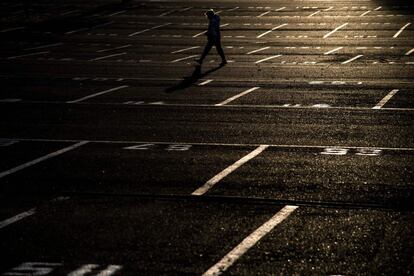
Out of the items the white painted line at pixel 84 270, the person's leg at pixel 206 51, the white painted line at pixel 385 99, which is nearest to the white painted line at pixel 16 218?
the white painted line at pixel 84 270

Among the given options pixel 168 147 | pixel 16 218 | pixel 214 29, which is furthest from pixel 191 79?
pixel 16 218

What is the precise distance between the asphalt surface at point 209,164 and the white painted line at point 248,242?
0.08 feet

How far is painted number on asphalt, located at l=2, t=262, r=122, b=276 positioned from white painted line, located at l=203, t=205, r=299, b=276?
968mm

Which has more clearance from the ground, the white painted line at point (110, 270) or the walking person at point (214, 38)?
the white painted line at point (110, 270)

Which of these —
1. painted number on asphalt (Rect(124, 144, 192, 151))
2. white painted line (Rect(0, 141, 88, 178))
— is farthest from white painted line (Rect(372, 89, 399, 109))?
white painted line (Rect(0, 141, 88, 178))

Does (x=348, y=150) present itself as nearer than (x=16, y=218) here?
No

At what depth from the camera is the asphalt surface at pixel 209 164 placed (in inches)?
368

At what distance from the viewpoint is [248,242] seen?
966 centimetres

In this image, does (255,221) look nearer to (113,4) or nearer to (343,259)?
(343,259)

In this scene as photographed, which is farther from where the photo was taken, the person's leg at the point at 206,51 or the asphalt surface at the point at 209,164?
the person's leg at the point at 206,51

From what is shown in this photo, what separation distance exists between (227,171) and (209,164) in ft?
1.87

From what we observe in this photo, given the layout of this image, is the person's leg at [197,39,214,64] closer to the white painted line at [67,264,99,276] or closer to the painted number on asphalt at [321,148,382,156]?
the painted number on asphalt at [321,148,382,156]

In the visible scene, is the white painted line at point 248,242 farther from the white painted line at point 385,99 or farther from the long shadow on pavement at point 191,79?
the long shadow on pavement at point 191,79

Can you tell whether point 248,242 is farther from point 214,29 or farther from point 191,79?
point 214,29
